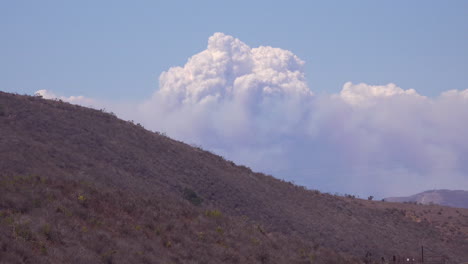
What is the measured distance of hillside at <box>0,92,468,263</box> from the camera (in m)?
18.1

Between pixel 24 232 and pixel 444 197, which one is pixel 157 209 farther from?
pixel 444 197

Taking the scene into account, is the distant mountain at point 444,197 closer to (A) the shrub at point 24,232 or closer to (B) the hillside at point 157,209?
(B) the hillside at point 157,209

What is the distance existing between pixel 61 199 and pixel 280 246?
34.1ft

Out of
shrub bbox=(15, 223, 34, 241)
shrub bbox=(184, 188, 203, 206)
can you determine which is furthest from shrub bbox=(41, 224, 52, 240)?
shrub bbox=(184, 188, 203, 206)

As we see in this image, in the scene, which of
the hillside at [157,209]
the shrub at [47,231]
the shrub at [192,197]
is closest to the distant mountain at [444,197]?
the hillside at [157,209]

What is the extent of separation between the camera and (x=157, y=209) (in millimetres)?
24438

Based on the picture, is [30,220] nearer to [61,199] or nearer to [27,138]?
[61,199]

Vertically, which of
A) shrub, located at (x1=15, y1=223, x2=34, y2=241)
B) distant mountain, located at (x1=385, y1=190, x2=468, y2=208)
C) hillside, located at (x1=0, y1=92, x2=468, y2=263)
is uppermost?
distant mountain, located at (x1=385, y1=190, x2=468, y2=208)

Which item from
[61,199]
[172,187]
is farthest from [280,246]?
[172,187]

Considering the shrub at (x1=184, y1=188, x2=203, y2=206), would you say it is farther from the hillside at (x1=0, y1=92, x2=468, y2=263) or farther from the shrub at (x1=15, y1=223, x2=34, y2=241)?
the shrub at (x1=15, y1=223, x2=34, y2=241)

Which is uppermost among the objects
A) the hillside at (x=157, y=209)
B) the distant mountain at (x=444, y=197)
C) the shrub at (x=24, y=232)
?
the distant mountain at (x=444, y=197)

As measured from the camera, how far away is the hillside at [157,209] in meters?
18.1

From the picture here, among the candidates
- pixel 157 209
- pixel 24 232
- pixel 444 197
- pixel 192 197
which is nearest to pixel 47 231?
pixel 24 232

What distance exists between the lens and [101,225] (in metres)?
19.5
